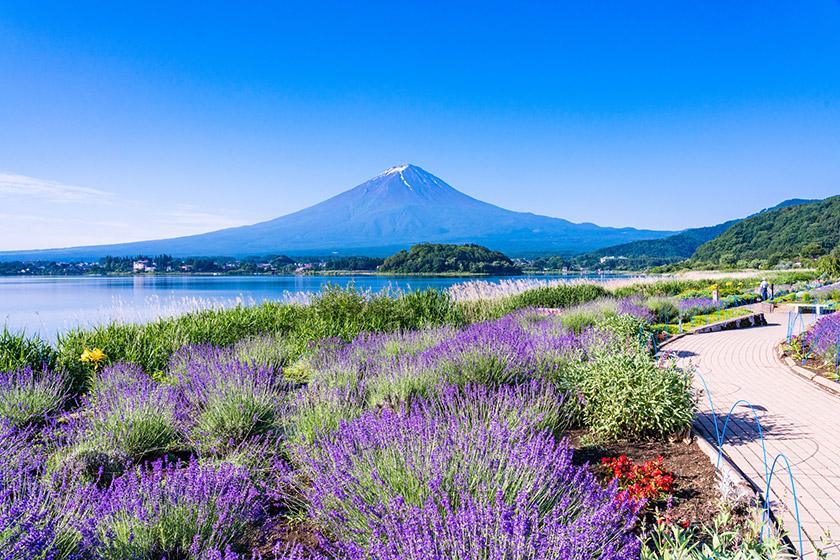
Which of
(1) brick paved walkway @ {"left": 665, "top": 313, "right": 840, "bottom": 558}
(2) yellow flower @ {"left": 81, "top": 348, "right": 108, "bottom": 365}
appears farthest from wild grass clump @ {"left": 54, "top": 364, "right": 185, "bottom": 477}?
(1) brick paved walkway @ {"left": 665, "top": 313, "right": 840, "bottom": 558}

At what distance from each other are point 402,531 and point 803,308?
20.5 metres

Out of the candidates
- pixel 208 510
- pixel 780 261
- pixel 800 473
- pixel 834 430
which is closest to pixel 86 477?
pixel 208 510

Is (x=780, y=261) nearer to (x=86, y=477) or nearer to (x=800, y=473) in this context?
(x=800, y=473)

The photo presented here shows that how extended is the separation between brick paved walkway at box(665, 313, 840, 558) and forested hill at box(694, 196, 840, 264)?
60.7m

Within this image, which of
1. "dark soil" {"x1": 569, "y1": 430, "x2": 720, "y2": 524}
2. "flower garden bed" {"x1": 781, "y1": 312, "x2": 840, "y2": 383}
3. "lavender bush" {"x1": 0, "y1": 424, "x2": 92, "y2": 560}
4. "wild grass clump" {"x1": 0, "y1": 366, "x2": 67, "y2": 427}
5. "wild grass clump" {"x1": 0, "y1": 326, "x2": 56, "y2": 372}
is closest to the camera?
"lavender bush" {"x1": 0, "y1": 424, "x2": 92, "y2": 560}

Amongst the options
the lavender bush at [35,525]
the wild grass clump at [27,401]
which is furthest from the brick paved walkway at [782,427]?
the wild grass clump at [27,401]

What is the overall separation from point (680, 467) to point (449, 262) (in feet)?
188

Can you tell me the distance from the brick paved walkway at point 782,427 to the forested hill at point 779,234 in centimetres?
6072

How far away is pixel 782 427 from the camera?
5.80 metres

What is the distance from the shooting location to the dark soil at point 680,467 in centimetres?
364

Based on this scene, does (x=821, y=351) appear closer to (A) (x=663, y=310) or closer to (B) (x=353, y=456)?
(A) (x=663, y=310)

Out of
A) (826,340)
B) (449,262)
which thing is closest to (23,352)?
(826,340)

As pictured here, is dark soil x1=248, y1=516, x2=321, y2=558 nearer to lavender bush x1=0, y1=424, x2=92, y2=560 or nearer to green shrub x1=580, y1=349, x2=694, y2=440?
lavender bush x1=0, y1=424, x2=92, y2=560

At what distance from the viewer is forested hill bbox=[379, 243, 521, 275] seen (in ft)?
201
